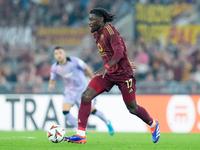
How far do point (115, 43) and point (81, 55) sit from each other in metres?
10.4

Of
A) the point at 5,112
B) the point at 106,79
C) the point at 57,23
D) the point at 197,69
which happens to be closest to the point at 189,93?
the point at 197,69

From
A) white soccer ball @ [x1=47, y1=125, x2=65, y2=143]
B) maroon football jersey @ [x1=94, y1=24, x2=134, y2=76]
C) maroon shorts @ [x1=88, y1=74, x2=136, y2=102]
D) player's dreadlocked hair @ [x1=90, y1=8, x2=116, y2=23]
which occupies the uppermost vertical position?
player's dreadlocked hair @ [x1=90, y1=8, x2=116, y2=23]

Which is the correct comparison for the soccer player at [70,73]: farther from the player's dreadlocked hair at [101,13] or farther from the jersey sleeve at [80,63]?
the player's dreadlocked hair at [101,13]

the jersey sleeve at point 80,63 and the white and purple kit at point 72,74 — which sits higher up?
the jersey sleeve at point 80,63

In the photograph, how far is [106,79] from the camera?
841 centimetres

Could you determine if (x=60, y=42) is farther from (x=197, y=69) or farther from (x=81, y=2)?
(x=197, y=69)

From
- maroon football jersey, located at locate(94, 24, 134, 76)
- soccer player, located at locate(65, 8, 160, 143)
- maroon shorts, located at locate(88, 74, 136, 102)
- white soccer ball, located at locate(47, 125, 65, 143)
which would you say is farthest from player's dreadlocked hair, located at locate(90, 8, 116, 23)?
white soccer ball, located at locate(47, 125, 65, 143)

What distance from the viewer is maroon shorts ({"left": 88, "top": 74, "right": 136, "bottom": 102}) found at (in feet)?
27.4

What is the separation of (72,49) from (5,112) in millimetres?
5662

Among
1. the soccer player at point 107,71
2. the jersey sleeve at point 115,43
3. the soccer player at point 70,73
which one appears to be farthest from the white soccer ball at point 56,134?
the soccer player at point 70,73

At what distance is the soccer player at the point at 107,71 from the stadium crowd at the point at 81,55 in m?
5.85

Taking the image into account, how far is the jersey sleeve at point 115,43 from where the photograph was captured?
7.90 m

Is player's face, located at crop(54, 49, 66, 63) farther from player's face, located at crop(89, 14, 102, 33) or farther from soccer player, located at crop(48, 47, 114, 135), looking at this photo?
→ player's face, located at crop(89, 14, 102, 33)

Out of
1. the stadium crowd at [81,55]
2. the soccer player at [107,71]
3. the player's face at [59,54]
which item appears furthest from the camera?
the stadium crowd at [81,55]
